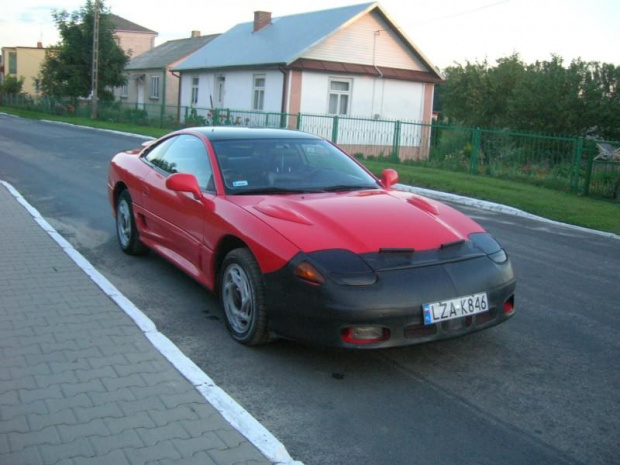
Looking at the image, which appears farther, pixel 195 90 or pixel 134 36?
pixel 134 36

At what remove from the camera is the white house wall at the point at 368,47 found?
3003 centimetres

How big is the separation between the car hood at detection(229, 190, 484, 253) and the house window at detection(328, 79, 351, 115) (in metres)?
25.6

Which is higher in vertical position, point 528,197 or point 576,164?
point 576,164

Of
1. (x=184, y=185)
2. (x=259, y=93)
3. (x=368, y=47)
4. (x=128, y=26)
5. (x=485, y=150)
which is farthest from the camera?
(x=128, y=26)

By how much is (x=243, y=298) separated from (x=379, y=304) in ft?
3.70

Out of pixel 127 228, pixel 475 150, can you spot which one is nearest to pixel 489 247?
pixel 127 228

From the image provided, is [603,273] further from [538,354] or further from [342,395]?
[342,395]

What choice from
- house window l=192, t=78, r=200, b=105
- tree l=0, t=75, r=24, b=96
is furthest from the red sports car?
tree l=0, t=75, r=24, b=96

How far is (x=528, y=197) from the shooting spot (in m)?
13.7

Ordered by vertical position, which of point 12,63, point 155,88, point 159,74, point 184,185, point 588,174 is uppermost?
point 12,63

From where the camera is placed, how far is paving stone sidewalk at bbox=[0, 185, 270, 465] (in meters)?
3.30

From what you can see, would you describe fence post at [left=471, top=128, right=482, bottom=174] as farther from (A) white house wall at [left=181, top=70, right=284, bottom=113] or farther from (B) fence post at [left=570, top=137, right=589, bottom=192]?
(A) white house wall at [left=181, top=70, right=284, bottom=113]

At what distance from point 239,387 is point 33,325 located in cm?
182

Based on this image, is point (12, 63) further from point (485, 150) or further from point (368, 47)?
point (485, 150)
